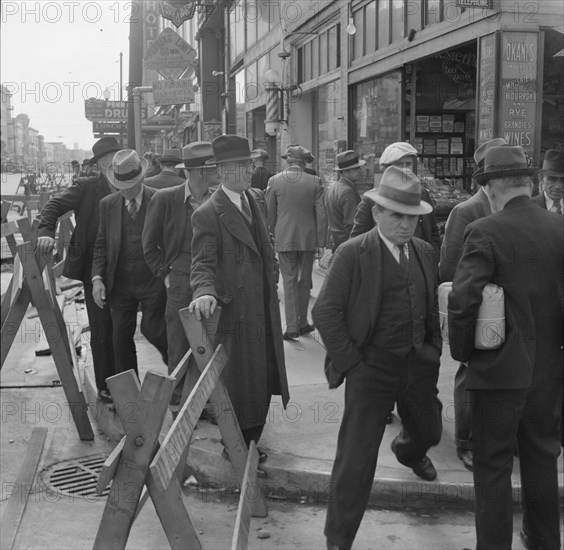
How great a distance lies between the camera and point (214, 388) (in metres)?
4.29

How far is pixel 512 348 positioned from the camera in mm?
3795

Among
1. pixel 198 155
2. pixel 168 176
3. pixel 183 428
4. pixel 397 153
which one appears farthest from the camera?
pixel 168 176

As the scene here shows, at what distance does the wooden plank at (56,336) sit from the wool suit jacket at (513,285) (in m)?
3.52

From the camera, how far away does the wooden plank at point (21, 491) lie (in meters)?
4.74

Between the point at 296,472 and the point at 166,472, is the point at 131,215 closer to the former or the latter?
the point at 296,472

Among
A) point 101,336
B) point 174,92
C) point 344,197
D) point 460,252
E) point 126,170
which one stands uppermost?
point 174,92

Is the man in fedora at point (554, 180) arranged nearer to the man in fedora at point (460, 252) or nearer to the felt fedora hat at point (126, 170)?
the man in fedora at point (460, 252)

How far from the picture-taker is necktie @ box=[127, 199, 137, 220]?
21.3ft

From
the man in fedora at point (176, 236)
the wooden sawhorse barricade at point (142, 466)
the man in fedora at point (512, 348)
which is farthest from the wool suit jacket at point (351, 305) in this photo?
the man in fedora at point (176, 236)

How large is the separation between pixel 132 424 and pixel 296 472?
2310 mm

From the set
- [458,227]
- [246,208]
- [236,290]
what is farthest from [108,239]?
[458,227]

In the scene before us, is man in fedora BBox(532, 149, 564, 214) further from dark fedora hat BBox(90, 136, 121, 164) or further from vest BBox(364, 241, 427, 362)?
dark fedora hat BBox(90, 136, 121, 164)

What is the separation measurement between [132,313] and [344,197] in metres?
2.84

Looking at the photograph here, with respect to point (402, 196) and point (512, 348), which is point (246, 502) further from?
point (402, 196)
